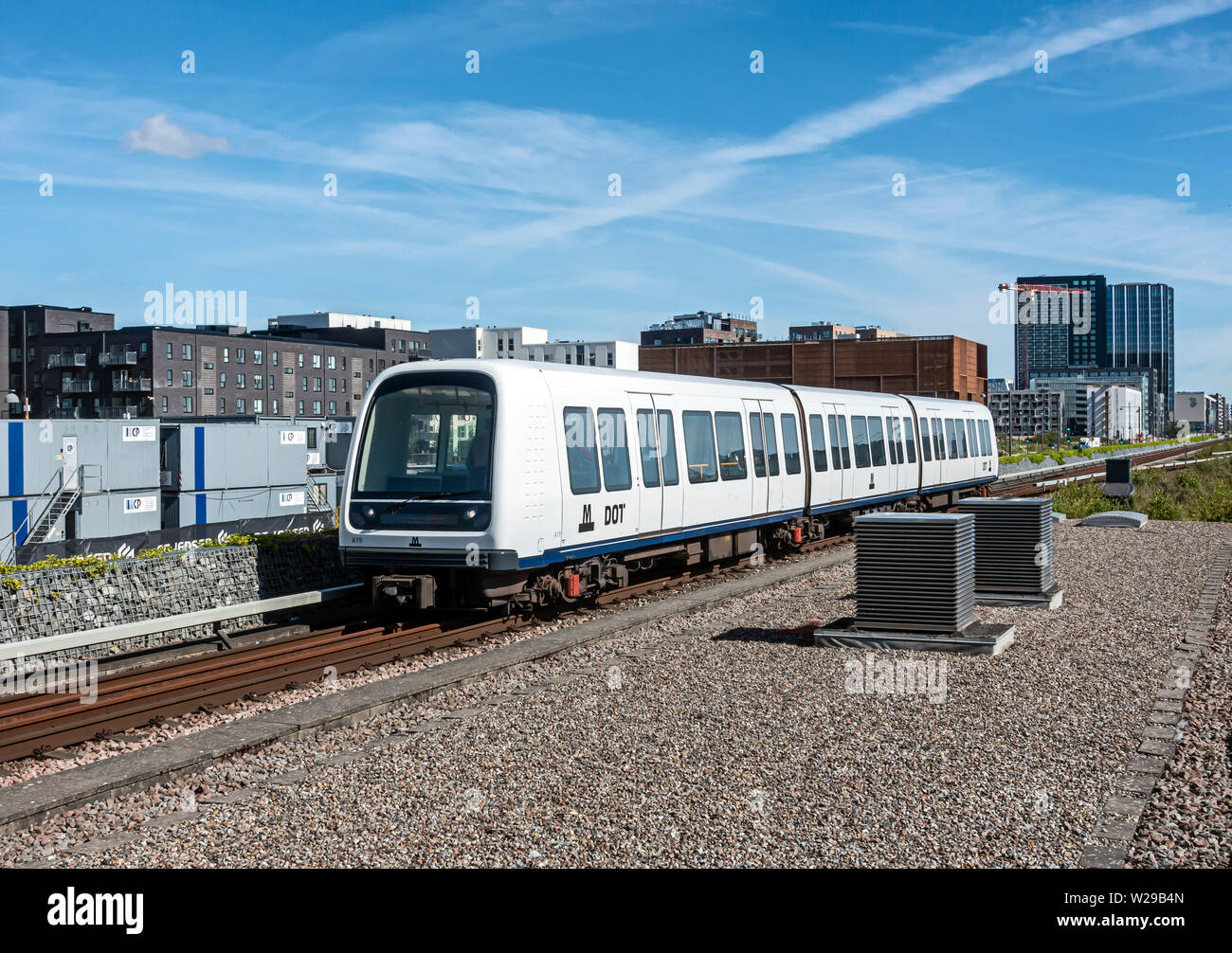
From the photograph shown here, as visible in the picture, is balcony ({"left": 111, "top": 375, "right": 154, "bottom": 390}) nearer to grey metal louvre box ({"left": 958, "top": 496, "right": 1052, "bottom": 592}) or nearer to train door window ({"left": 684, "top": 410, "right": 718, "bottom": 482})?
train door window ({"left": 684, "top": 410, "right": 718, "bottom": 482})

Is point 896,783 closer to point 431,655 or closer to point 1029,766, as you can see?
point 1029,766

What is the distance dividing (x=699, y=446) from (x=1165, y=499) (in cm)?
1967

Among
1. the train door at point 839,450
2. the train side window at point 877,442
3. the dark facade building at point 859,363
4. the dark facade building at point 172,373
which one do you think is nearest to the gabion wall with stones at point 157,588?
the train door at point 839,450

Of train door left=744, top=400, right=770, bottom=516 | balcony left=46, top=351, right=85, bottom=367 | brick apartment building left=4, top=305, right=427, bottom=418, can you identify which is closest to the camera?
train door left=744, top=400, right=770, bottom=516

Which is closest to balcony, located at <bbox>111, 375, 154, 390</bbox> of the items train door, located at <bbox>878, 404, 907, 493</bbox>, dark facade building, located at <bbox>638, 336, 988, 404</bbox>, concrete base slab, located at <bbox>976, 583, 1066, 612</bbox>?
dark facade building, located at <bbox>638, 336, 988, 404</bbox>

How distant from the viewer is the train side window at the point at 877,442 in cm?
2461

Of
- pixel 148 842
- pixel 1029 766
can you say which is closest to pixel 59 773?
pixel 148 842

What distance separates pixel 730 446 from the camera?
59.0 feet

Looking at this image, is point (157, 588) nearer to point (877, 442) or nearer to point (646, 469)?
point (646, 469)

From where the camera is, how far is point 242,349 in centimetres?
10525

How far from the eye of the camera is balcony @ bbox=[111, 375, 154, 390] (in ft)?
326

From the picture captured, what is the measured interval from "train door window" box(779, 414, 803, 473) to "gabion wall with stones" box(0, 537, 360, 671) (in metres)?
8.16

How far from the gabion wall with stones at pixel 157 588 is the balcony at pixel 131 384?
3611 inches

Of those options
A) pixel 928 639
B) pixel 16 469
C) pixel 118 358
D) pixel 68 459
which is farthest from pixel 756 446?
pixel 118 358
